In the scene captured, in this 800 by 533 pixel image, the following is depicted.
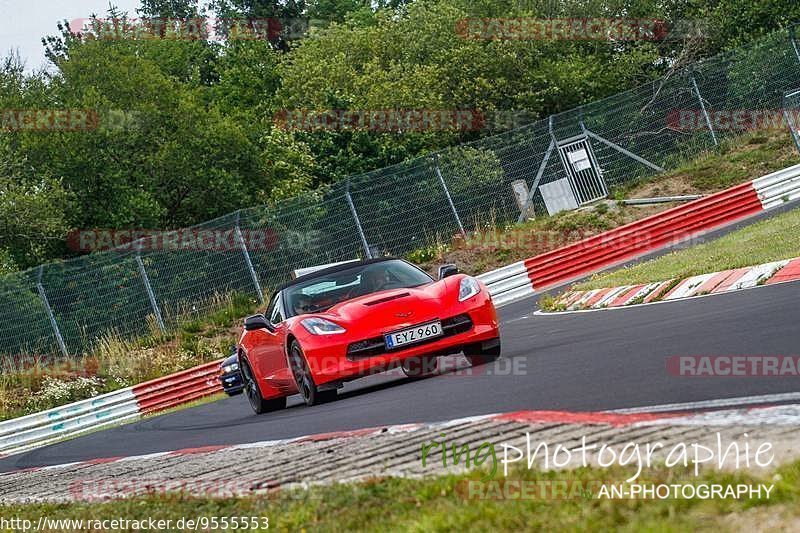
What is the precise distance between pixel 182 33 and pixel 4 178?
42.1 m

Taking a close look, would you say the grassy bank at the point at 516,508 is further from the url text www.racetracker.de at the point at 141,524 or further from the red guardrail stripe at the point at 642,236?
the red guardrail stripe at the point at 642,236

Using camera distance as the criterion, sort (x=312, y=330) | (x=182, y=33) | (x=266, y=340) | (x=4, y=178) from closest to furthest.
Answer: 1. (x=312, y=330)
2. (x=266, y=340)
3. (x=4, y=178)
4. (x=182, y=33)

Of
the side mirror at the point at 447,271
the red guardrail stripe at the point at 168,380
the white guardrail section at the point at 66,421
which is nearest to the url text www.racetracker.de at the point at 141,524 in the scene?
the side mirror at the point at 447,271

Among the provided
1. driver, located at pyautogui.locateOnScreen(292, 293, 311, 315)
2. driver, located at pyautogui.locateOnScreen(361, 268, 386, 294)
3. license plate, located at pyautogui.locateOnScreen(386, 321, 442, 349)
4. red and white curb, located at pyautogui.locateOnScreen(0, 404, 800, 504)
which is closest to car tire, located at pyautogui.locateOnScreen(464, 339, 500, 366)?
license plate, located at pyautogui.locateOnScreen(386, 321, 442, 349)

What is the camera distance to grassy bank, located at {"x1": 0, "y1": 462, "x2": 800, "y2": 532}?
12.6 ft

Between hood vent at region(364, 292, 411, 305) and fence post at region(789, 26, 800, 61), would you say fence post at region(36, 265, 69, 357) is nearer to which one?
hood vent at region(364, 292, 411, 305)

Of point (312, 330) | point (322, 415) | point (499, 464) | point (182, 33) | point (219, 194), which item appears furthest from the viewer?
point (182, 33)

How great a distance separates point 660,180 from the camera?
32156 mm

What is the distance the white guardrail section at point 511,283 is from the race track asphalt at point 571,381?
1092 cm

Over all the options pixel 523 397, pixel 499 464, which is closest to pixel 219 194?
pixel 523 397

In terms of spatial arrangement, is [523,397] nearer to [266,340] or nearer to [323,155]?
[266,340]

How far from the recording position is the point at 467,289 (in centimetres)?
1151

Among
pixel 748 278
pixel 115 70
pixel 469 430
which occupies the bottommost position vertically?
pixel 748 278

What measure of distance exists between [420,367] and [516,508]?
7789 mm
